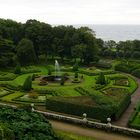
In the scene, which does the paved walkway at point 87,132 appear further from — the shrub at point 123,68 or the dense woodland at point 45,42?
the dense woodland at point 45,42

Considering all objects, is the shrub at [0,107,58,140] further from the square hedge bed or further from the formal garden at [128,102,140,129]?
the formal garden at [128,102,140,129]

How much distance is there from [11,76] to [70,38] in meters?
23.2

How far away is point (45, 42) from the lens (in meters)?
72.3

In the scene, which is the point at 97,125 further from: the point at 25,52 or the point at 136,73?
the point at 25,52

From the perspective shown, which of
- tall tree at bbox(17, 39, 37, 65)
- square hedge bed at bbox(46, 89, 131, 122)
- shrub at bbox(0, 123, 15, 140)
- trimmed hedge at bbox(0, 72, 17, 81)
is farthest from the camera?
tall tree at bbox(17, 39, 37, 65)

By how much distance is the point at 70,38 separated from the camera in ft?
232

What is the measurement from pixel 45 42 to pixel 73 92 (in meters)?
31.7

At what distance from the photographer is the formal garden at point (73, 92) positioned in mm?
33375

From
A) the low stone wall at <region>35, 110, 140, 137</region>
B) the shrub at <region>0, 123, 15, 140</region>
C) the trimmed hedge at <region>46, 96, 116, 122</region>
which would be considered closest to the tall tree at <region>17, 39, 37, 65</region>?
the trimmed hedge at <region>46, 96, 116, 122</region>

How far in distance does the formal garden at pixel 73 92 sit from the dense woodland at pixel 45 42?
25.2 ft

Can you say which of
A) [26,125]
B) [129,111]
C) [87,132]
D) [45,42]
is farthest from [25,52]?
[26,125]

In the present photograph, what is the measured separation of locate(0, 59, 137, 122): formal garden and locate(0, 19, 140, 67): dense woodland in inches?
302

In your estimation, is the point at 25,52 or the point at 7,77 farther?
the point at 25,52

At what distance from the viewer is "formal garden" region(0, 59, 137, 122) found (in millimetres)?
33375
